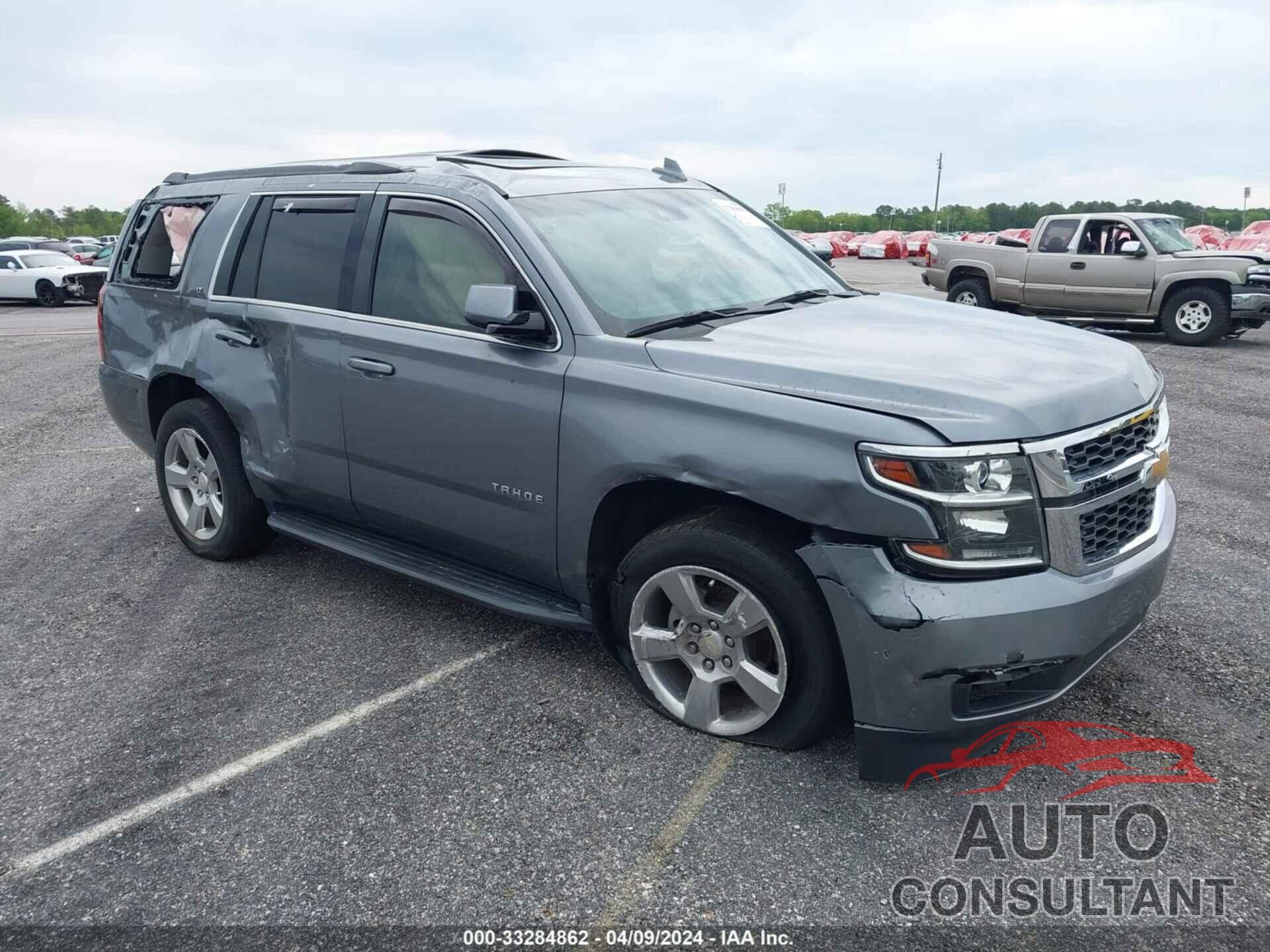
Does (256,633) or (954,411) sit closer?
(954,411)

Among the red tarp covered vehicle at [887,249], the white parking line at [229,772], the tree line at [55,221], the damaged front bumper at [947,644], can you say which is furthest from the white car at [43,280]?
the tree line at [55,221]

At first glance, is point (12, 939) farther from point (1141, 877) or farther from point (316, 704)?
point (1141, 877)

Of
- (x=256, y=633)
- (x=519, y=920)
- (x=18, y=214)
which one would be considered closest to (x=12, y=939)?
(x=519, y=920)

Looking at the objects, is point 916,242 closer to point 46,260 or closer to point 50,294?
point 46,260

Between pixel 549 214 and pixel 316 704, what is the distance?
79.4 inches

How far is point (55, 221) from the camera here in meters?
110

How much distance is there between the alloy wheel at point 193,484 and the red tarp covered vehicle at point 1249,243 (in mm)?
22444

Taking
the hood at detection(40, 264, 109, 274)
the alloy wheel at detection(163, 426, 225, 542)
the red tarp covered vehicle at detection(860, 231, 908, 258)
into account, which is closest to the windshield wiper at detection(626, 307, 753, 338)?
the alloy wheel at detection(163, 426, 225, 542)

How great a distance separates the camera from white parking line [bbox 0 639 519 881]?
2.90 m

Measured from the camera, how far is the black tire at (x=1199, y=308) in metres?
13.3

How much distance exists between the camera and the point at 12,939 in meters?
2.56

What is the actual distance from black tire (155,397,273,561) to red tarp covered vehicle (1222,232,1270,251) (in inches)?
881

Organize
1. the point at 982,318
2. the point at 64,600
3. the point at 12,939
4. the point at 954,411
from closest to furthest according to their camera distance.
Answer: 1. the point at 12,939
2. the point at 954,411
3. the point at 982,318
4. the point at 64,600

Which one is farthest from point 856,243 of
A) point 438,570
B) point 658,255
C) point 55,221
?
point 55,221
